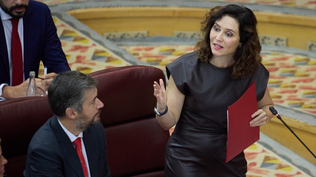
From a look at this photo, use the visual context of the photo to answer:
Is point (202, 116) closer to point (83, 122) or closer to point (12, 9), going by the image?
point (83, 122)

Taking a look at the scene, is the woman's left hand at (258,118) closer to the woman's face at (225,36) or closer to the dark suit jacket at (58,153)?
the woman's face at (225,36)

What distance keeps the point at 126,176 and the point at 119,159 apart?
0.31ft

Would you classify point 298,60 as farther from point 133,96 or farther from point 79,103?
point 79,103

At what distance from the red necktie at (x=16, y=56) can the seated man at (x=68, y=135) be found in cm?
70

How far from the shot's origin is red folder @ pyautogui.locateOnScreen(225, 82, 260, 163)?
1.55 m

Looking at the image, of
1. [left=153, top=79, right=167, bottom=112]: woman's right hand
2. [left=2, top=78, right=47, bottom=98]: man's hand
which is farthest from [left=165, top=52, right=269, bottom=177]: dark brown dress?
[left=2, top=78, right=47, bottom=98]: man's hand

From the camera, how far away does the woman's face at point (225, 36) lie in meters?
1.58

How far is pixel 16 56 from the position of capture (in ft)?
7.02

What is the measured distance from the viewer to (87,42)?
398 centimetres

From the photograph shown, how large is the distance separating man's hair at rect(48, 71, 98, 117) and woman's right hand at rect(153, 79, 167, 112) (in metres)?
0.23

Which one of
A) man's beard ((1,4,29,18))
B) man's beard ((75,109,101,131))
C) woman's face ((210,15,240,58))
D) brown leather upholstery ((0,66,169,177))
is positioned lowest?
brown leather upholstery ((0,66,169,177))

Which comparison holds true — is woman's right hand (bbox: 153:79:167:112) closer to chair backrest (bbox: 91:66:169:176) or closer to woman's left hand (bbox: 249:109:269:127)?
woman's left hand (bbox: 249:109:269:127)

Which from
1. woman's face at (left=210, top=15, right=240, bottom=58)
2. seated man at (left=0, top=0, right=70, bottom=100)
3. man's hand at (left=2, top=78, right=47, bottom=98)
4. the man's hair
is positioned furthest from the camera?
seated man at (left=0, top=0, right=70, bottom=100)

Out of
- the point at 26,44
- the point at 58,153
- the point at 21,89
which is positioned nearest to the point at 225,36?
the point at 58,153
